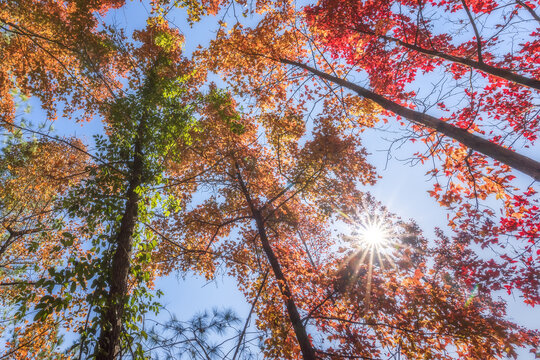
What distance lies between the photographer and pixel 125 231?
399 centimetres

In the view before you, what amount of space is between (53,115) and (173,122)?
247 inches

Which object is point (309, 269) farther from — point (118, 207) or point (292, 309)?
point (118, 207)

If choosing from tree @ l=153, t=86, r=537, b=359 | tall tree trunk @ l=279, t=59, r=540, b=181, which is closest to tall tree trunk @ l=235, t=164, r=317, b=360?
tree @ l=153, t=86, r=537, b=359

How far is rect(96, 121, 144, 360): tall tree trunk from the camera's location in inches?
111

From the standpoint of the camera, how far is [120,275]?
3.60 metres

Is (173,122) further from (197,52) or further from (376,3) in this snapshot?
(376,3)

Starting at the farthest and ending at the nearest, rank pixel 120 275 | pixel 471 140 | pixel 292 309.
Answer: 1. pixel 292 309
2. pixel 120 275
3. pixel 471 140

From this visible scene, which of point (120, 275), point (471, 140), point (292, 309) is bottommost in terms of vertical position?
point (292, 309)

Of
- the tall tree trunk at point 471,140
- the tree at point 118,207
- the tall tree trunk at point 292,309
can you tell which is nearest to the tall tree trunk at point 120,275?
the tree at point 118,207

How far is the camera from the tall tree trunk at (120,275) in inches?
111

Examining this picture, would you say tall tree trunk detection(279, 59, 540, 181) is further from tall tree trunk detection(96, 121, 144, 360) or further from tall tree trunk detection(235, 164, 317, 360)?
tall tree trunk detection(96, 121, 144, 360)

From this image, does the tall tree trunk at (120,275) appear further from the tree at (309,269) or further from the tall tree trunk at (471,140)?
the tall tree trunk at (471,140)

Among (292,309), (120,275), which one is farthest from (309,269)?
(120,275)

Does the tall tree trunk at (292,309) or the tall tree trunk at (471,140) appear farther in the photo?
the tall tree trunk at (292,309)
